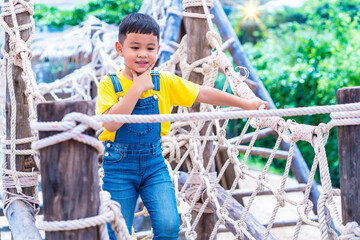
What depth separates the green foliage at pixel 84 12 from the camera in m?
6.82

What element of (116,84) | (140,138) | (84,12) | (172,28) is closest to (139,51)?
Result: (116,84)

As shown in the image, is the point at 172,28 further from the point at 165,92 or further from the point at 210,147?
the point at 165,92

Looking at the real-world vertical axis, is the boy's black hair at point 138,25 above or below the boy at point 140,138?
above

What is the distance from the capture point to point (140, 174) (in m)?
1.30

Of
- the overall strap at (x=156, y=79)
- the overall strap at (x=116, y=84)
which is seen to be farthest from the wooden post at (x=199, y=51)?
the overall strap at (x=116, y=84)

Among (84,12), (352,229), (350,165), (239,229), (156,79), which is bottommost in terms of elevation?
(239,229)

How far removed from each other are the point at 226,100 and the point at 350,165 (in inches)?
19.5

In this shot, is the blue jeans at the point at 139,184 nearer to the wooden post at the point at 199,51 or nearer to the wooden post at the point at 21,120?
the wooden post at the point at 21,120

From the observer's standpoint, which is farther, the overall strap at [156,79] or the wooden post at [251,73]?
the wooden post at [251,73]

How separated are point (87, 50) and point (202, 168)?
250cm

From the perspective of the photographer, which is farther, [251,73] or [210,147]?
[251,73]

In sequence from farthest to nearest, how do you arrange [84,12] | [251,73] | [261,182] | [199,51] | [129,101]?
[84,12] → [251,73] → [199,51] → [261,182] → [129,101]

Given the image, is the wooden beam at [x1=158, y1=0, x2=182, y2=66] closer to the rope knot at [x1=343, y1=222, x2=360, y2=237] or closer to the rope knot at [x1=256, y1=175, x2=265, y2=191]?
the rope knot at [x1=256, y1=175, x2=265, y2=191]

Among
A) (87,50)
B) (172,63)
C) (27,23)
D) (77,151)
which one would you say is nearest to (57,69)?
(87,50)
